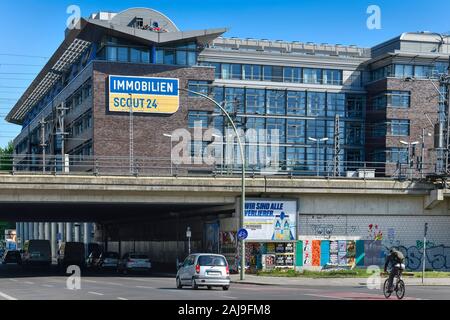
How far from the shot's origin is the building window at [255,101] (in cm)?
8912

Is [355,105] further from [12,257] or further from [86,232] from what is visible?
[12,257]

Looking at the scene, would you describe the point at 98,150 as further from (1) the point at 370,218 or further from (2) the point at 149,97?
(1) the point at 370,218

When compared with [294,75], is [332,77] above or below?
below

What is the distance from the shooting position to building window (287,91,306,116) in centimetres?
9006

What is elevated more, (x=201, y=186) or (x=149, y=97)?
(x=149, y=97)

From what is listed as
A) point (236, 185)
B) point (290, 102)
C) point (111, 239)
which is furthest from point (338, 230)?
point (290, 102)

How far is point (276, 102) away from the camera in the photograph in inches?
3541

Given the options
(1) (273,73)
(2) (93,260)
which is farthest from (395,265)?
(1) (273,73)

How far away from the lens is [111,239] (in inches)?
3100

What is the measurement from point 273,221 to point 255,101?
→ 45.9 metres

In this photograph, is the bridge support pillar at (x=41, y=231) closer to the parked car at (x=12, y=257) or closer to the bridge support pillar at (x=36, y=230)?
the bridge support pillar at (x=36, y=230)
